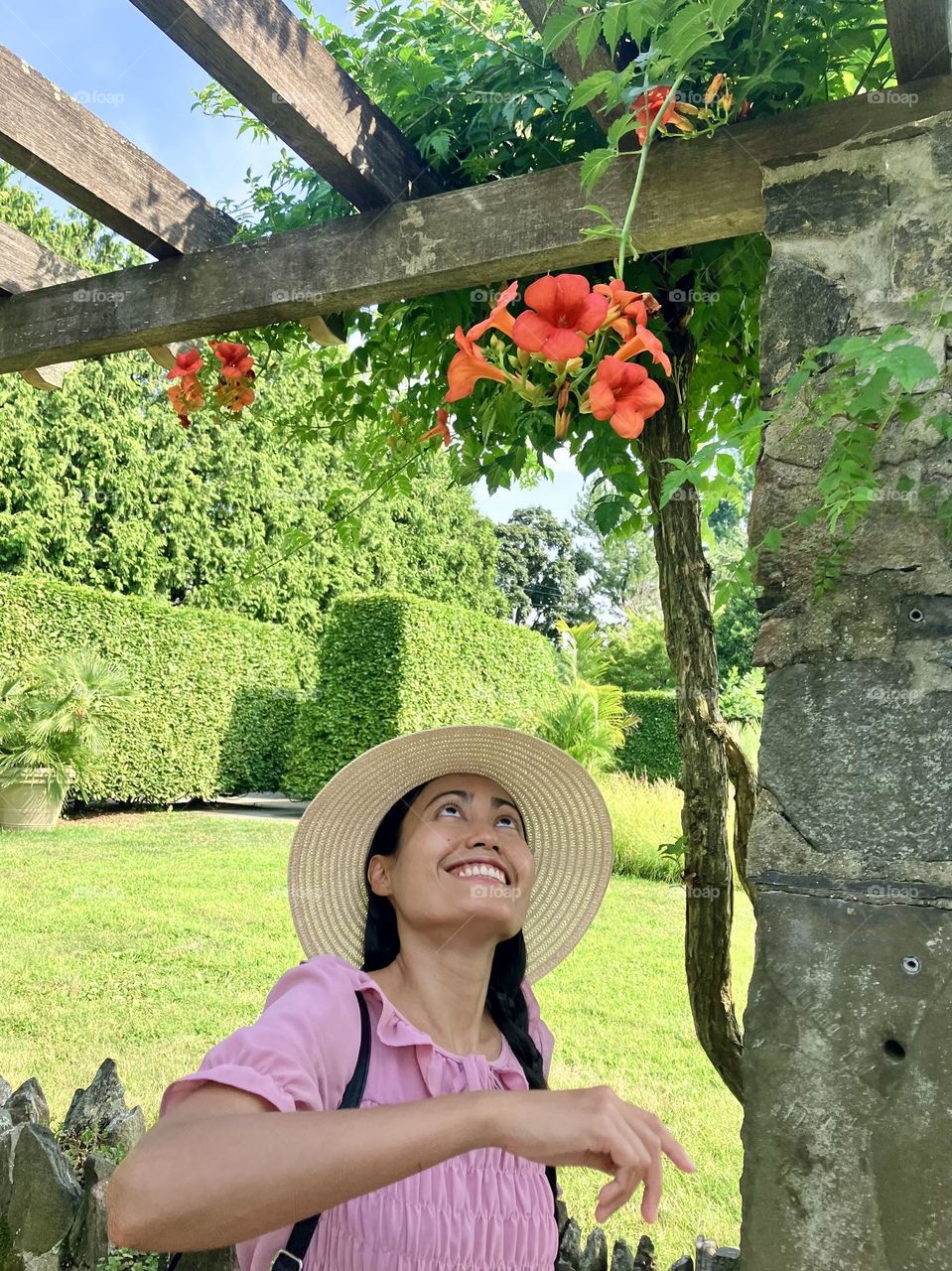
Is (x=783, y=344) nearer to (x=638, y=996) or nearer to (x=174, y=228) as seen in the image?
(x=174, y=228)

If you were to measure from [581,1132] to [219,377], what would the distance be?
A: 90.9 inches

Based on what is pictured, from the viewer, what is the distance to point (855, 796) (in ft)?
5.06

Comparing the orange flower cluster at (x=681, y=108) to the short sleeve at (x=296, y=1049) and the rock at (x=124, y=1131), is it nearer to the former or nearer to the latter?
the short sleeve at (x=296, y=1049)

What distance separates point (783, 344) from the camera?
1719mm

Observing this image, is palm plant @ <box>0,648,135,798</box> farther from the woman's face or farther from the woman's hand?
the woman's hand

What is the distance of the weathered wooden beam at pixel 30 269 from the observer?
250 centimetres

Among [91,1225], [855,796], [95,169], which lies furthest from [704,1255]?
[95,169]

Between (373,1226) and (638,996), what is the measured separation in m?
4.40

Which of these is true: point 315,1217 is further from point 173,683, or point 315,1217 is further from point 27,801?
point 173,683

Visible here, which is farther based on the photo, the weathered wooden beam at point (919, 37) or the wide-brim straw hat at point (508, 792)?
the wide-brim straw hat at point (508, 792)

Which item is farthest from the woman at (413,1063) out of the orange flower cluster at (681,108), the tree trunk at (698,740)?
the orange flower cluster at (681,108)

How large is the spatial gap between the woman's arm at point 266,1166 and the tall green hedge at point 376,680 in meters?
10.6

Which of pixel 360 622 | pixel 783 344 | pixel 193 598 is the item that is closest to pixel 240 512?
pixel 193 598

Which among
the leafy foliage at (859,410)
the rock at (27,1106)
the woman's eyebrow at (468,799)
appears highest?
the leafy foliage at (859,410)
